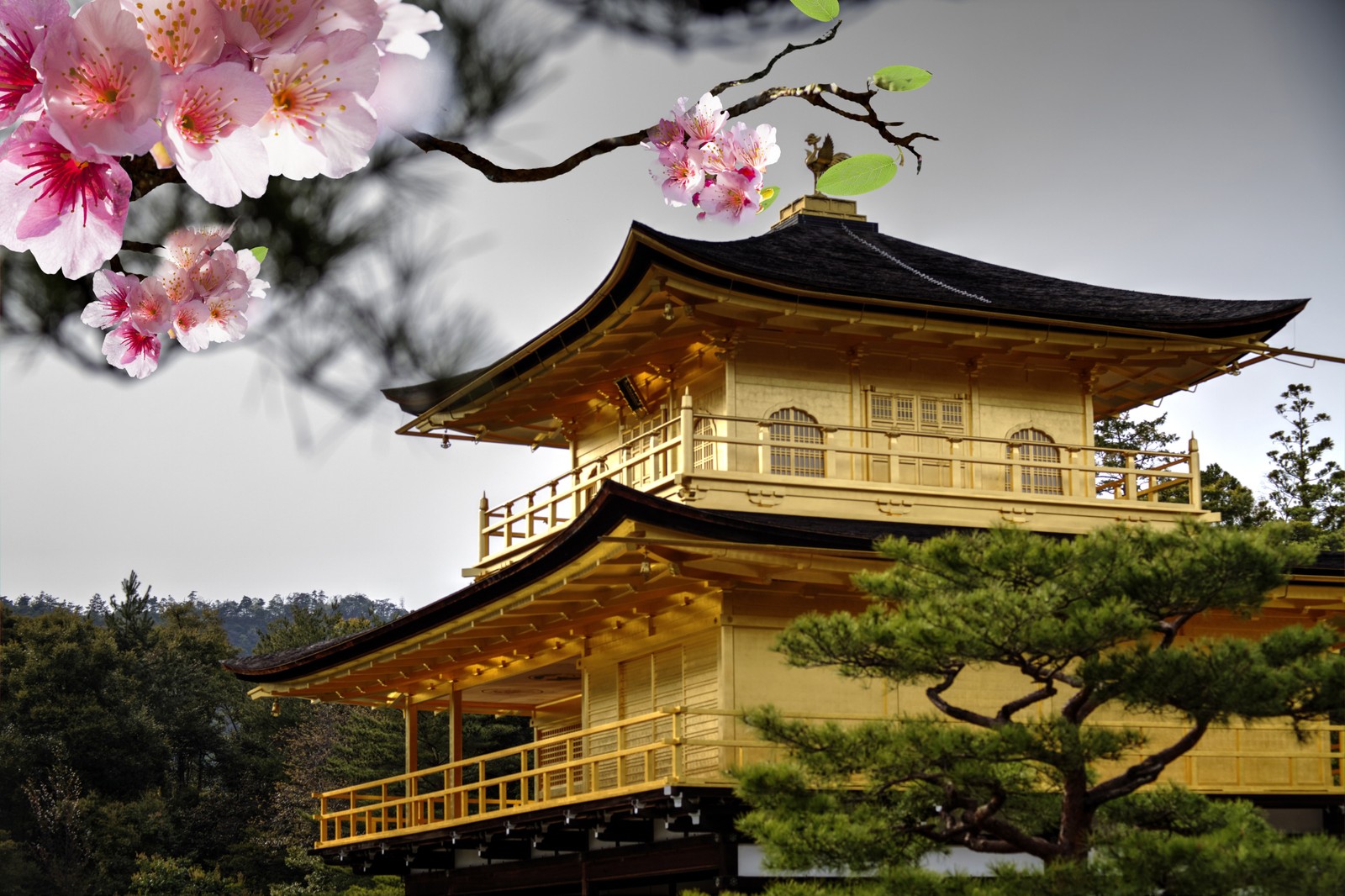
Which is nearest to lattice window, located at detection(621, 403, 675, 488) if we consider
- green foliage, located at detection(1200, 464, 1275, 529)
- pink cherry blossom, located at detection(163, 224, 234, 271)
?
pink cherry blossom, located at detection(163, 224, 234, 271)

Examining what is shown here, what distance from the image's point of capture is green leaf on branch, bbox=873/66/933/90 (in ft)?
5.37

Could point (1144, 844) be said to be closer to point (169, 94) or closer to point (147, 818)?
point (169, 94)

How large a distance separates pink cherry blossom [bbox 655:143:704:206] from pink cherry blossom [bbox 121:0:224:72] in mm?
1148

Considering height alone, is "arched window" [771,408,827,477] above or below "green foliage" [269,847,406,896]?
above

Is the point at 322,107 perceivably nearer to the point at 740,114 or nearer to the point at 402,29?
the point at 402,29

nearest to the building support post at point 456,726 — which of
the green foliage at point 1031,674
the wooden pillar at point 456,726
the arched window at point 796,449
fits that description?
the wooden pillar at point 456,726

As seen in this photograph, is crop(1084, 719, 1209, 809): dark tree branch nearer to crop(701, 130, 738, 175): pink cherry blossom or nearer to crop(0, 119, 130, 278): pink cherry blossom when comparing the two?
crop(701, 130, 738, 175): pink cherry blossom

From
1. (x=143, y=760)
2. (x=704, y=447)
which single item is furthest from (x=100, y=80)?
(x=143, y=760)

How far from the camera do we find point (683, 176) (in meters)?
2.19

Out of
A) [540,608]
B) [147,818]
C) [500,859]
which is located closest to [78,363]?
[540,608]

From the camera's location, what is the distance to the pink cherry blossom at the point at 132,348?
62.6 inches

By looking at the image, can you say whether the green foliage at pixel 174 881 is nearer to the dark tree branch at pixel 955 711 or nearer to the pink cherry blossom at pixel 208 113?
the dark tree branch at pixel 955 711

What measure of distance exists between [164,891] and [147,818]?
2615mm

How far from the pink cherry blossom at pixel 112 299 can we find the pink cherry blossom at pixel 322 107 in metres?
0.53
